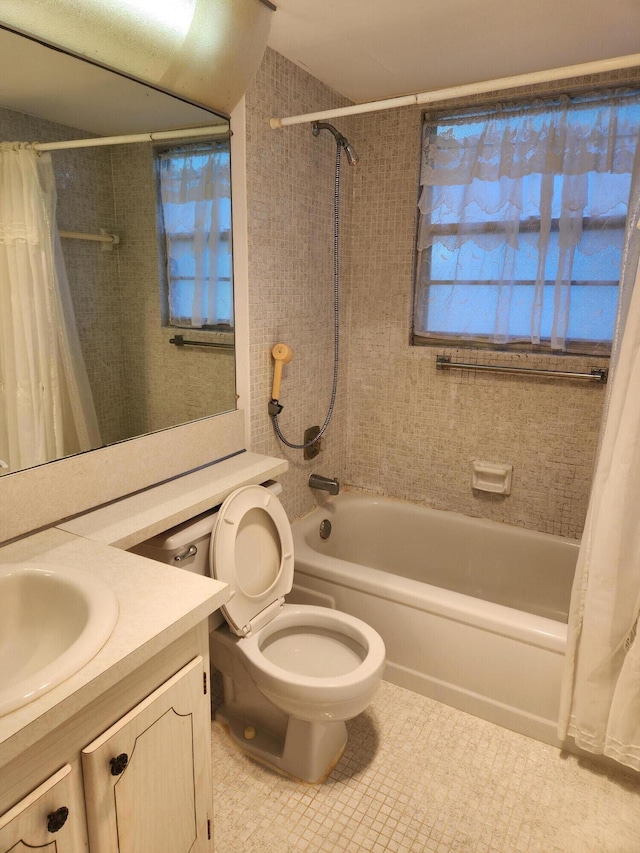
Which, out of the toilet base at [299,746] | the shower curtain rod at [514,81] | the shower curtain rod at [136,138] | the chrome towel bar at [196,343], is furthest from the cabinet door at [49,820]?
the shower curtain rod at [514,81]

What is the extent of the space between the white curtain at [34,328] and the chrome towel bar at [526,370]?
1606 mm

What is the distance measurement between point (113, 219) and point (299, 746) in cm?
165

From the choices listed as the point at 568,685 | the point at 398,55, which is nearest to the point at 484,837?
the point at 568,685

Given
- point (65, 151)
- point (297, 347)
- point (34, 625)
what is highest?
point (65, 151)

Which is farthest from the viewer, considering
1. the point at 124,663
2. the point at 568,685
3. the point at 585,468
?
the point at 585,468

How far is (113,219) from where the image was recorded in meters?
1.58

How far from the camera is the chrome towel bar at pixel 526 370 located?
88.4 inches

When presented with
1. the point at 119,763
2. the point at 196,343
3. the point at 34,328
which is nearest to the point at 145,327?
the point at 196,343

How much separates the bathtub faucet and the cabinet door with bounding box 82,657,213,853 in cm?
137

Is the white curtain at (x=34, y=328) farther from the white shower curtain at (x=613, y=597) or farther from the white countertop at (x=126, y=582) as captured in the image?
the white shower curtain at (x=613, y=597)

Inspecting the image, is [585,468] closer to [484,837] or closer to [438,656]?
[438,656]

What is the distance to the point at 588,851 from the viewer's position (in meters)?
1.52

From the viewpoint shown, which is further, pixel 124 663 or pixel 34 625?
pixel 34 625

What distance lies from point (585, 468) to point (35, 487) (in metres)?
2.07
